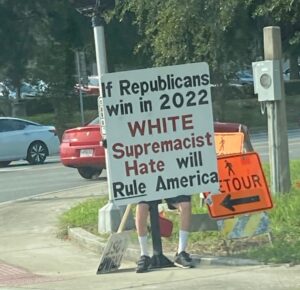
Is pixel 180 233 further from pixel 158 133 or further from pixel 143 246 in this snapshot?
pixel 158 133

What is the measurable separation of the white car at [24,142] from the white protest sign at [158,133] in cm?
1612

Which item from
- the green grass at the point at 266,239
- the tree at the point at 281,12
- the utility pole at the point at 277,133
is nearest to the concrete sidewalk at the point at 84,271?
the green grass at the point at 266,239

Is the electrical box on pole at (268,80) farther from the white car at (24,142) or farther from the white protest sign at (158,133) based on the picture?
the white car at (24,142)

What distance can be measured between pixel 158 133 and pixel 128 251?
1.47 m

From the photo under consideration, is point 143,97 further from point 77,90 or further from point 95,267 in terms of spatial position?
point 77,90

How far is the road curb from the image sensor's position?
30.3ft

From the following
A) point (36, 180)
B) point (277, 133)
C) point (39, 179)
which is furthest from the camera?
point (39, 179)

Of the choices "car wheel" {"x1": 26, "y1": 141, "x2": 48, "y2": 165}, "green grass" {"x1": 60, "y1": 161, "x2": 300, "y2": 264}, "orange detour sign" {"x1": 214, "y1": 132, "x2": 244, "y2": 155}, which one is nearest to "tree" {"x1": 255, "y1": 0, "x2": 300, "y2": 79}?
"orange detour sign" {"x1": 214, "y1": 132, "x2": 244, "y2": 155}

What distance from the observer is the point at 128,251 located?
33.0 feet

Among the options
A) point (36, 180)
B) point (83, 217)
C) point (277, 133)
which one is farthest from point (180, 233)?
point (36, 180)

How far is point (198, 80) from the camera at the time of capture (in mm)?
9578

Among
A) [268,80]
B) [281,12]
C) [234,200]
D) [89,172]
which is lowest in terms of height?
[89,172]

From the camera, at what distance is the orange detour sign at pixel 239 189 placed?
996cm

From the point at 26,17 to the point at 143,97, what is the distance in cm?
3060
